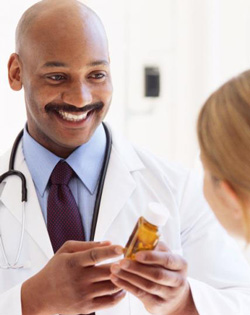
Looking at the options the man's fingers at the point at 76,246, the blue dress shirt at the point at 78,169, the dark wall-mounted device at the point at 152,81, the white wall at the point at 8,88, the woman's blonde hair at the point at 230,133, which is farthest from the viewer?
the dark wall-mounted device at the point at 152,81

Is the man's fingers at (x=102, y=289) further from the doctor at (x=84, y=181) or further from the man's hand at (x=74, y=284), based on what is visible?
the doctor at (x=84, y=181)

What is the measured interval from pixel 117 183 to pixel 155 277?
1.47 ft

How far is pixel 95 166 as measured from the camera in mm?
1754

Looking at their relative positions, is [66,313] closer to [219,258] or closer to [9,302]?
[9,302]

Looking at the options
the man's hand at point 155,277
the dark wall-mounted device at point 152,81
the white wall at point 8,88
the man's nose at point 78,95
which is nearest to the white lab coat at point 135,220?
the man's hand at point 155,277

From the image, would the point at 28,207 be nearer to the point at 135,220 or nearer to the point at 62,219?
the point at 62,219

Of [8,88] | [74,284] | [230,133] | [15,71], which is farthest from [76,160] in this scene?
[8,88]

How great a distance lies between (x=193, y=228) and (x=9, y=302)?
0.57m

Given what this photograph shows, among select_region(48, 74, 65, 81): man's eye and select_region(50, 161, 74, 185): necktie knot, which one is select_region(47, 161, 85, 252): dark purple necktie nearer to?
select_region(50, 161, 74, 185): necktie knot

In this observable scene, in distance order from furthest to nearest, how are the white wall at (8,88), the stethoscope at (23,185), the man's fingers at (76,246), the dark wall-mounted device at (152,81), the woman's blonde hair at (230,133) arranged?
the dark wall-mounted device at (152,81) → the white wall at (8,88) → the stethoscope at (23,185) → the man's fingers at (76,246) → the woman's blonde hair at (230,133)

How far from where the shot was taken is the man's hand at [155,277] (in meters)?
1.29

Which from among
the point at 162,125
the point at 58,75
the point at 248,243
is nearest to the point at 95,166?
the point at 58,75

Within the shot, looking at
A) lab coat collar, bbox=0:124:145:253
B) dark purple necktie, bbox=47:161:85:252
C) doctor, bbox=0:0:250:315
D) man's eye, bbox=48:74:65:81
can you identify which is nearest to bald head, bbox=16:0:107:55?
doctor, bbox=0:0:250:315

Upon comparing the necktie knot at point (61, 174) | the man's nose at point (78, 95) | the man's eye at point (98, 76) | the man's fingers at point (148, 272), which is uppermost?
the man's eye at point (98, 76)
